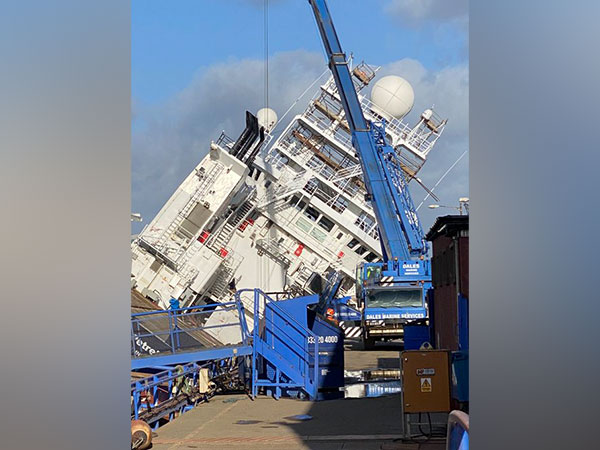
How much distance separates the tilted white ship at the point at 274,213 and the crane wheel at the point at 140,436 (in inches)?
935

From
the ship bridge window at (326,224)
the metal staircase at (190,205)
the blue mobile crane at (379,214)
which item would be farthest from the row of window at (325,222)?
the blue mobile crane at (379,214)

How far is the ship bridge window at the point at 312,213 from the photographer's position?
3834cm

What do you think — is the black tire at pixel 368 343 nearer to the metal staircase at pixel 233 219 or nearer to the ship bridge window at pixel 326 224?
the ship bridge window at pixel 326 224

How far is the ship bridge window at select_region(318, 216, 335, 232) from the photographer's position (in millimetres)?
38250

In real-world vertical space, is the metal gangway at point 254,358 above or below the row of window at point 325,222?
below

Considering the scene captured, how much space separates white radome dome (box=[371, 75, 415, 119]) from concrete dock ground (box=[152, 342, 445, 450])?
2757cm

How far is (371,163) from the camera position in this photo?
28.6m

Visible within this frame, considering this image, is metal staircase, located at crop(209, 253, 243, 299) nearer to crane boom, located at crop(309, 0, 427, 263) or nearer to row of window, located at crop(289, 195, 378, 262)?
row of window, located at crop(289, 195, 378, 262)
